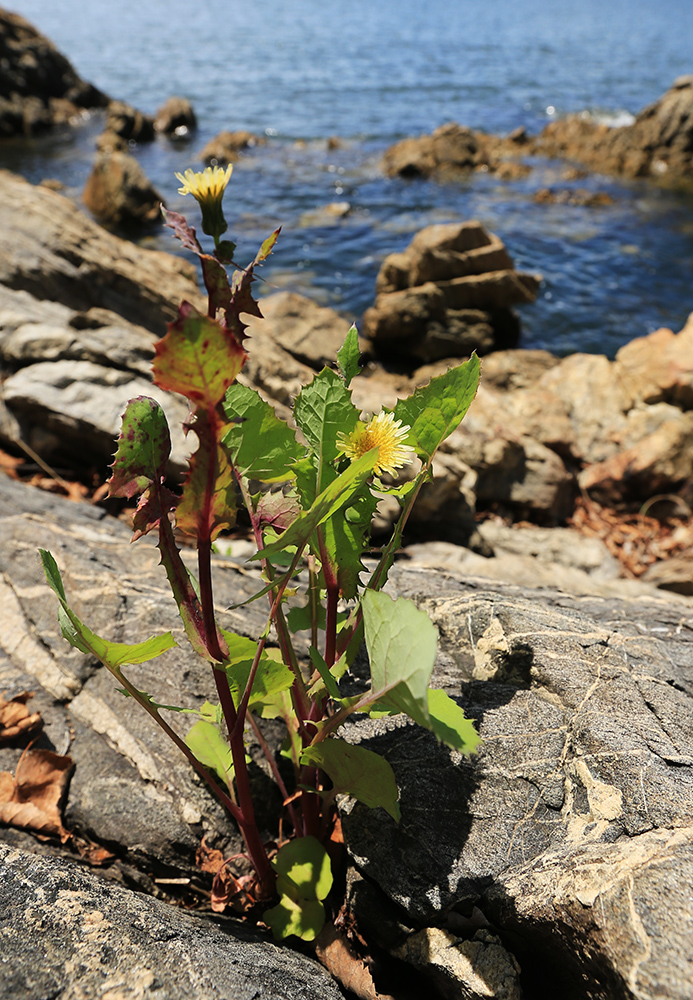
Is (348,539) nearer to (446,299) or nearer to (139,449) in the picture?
(139,449)

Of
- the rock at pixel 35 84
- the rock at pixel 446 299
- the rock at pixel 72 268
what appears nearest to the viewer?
the rock at pixel 72 268

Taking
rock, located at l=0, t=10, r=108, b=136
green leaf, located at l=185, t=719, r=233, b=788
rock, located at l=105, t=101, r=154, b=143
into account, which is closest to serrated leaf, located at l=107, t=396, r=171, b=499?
green leaf, located at l=185, t=719, r=233, b=788

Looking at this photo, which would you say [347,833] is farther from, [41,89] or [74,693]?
[41,89]

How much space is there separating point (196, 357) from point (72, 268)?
14.5 feet

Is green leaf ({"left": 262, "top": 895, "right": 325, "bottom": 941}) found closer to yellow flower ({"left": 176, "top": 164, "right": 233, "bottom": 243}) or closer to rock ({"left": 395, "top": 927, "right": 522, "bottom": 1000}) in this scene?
rock ({"left": 395, "top": 927, "right": 522, "bottom": 1000})

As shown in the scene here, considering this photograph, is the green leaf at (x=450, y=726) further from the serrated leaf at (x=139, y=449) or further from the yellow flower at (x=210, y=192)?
the yellow flower at (x=210, y=192)

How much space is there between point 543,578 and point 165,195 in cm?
1468

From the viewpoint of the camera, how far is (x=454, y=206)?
49.7 feet

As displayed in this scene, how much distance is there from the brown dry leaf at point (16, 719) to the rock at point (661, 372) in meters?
7.01

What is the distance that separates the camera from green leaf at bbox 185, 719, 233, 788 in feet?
5.49

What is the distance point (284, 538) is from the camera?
45.4 inches

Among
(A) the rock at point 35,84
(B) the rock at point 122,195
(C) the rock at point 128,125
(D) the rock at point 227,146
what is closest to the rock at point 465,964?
(B) the rock at point 122,195

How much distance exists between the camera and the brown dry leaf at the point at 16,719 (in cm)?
192

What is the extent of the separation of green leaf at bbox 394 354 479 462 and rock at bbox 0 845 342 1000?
116 centimetres
